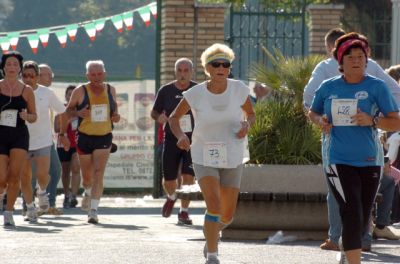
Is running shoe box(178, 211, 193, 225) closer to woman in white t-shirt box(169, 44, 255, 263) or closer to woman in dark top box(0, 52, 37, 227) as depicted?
woman in dark top box(0, 52, 37, 227)

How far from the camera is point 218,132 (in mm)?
11367

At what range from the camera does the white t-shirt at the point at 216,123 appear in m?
11.3

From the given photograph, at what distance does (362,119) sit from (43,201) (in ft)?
26.6

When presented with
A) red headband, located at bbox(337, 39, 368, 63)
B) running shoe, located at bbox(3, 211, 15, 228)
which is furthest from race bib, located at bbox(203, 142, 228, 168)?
running shoe, located at bbox(3, 211, 15, 228)

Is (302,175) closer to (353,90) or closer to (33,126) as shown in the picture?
(353,90)

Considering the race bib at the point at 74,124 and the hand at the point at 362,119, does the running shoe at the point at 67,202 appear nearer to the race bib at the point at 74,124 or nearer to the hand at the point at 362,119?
the race bib at the point at 74,124

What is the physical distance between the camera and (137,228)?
15.5 m


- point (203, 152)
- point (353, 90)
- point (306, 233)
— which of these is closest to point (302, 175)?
point (306, 233)

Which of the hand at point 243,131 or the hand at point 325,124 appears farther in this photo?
the hand at point 243,131

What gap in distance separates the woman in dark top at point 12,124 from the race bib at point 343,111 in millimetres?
5630

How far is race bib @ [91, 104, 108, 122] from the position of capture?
657 inches

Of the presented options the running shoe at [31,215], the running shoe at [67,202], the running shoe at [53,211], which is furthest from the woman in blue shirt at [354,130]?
the running shoe at [67,202]

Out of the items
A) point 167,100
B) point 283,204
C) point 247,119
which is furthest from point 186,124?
point 247,119

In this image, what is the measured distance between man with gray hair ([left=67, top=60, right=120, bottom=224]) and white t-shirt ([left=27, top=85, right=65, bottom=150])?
0.60 metres
